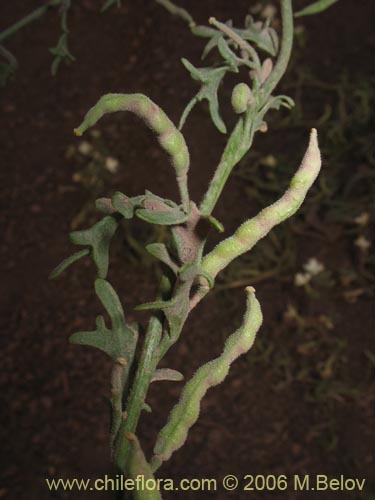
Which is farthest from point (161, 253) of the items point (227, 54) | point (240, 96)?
point (227, 54)

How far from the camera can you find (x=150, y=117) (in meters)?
0.42

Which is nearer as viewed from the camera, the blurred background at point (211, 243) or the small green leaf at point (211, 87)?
the small green leaf at point (211, 87)

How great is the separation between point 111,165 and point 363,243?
79 cm

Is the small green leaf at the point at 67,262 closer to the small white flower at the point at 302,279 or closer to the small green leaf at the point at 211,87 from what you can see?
the small green leaf at the point at 211,87

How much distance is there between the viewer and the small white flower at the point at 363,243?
1.65 meters

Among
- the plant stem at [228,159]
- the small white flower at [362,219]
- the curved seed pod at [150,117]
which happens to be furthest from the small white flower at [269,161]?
the curved seed pod at [150,117]

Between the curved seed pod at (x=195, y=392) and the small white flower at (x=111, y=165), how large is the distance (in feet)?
4.67

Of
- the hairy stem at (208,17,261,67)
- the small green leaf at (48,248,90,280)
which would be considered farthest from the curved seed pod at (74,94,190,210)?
the hairy stem at (208,17,261,67)

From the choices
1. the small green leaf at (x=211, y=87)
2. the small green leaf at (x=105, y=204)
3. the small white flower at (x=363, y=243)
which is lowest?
the small green leaf at (x=105, y=204)

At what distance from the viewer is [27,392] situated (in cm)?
150

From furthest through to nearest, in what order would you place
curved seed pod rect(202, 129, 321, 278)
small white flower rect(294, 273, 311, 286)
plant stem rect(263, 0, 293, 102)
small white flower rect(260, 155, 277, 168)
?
small white flower rect(260, 155, 277, 168)
small white flower rect(294, 273, 311, 286)
plant stem rect(263, 0, 293, 102)
curved seed pod rect(202, 129, 321, 278)

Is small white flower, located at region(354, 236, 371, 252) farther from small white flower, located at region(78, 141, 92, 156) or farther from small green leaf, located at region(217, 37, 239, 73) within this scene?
small green leaf, located at region(217, 37, 239, 73)

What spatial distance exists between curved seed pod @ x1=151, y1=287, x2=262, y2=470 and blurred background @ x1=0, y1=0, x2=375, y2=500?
0.95 metres

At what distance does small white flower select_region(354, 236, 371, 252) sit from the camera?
1.65 meters
